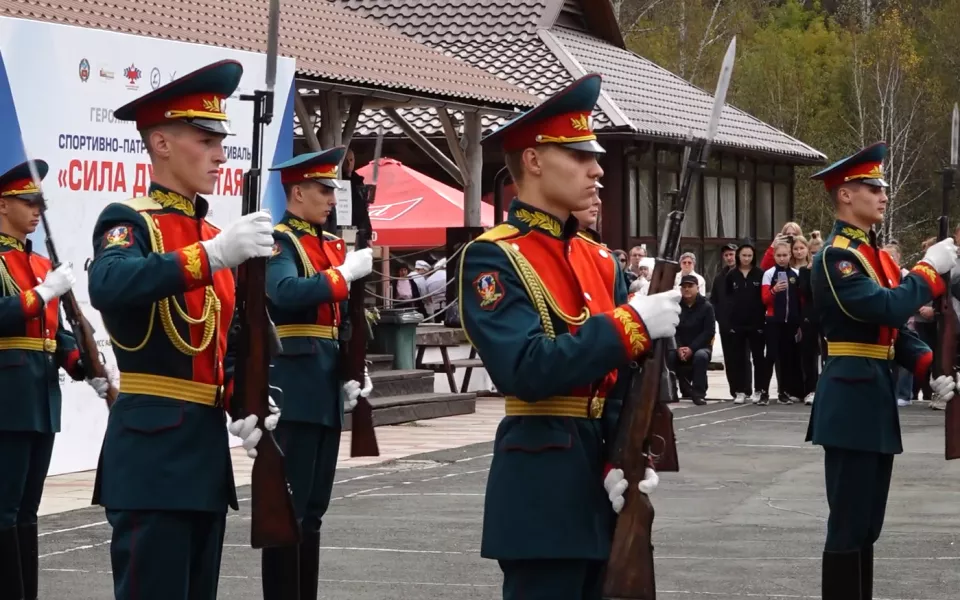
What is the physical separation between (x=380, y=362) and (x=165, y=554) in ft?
44.1

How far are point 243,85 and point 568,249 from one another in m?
9.77

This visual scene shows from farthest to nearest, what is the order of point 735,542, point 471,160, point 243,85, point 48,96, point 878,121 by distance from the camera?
1. point 878,121
2. point 471,160
3. point 243,85
4. point 48,96
5. point 735,542

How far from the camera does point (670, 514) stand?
11328 millimetres

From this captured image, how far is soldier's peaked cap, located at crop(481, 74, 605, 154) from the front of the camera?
15.9 ft

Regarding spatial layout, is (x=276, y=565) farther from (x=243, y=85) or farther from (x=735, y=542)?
(x=243, y=85)

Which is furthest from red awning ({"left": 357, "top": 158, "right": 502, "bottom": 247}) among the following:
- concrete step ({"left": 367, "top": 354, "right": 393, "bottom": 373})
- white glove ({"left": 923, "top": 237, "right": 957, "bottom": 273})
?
white glove ({"left": 923, "top": 237, "right": 957, "bottom": 273})

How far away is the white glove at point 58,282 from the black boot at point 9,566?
1042mm

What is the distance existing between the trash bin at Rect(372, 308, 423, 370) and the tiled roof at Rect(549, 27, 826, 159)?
8.24m

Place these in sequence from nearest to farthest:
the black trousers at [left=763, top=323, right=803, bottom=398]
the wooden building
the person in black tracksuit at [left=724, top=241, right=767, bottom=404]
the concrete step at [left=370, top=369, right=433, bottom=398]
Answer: the concrete step at [left=370, top=369, right=433, bottom=398] < the black trousers at [left=763, top=323, right=803, bottom=398] < the person in black tracksuit at [left=724, top=241, right=767, bottom=404] < the wooden building

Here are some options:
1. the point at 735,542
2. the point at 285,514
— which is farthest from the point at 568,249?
the point at 735,542

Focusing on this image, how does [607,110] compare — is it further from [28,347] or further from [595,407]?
[595,407]

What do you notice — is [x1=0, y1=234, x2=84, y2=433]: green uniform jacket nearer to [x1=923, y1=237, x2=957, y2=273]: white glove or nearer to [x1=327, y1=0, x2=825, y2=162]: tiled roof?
[x1=923, y1=237, x2=957, y2=273]: white glove

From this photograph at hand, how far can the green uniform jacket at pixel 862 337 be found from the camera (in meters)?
7.36

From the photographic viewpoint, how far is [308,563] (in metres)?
7.76
